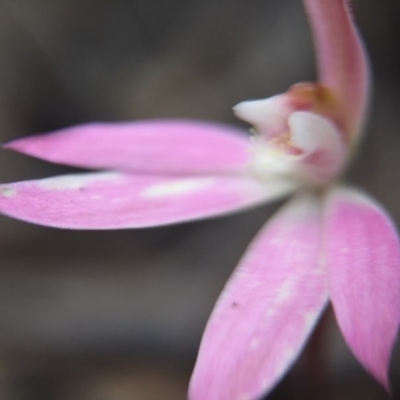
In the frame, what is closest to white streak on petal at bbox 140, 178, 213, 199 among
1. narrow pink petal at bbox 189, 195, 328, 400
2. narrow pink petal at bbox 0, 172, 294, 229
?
narrow pink petal at bbox 0, 172, 294, 229

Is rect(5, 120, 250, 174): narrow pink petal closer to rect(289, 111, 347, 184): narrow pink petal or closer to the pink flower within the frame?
the pink flower

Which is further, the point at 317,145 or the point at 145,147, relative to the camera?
the point at 145,147

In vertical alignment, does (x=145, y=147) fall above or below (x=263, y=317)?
above

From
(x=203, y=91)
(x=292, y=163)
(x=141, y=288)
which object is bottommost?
(x=141, y=288)

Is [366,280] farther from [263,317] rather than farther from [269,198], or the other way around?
[269,198]

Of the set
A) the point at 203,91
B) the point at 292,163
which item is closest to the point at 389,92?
the point at 203,91

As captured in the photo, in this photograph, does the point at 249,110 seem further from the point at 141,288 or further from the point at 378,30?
the point at 378,30

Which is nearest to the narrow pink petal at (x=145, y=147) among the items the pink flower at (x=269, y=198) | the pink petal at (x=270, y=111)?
the pink flower at (x=269, y=198)

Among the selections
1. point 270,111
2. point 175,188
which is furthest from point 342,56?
point 175,188
